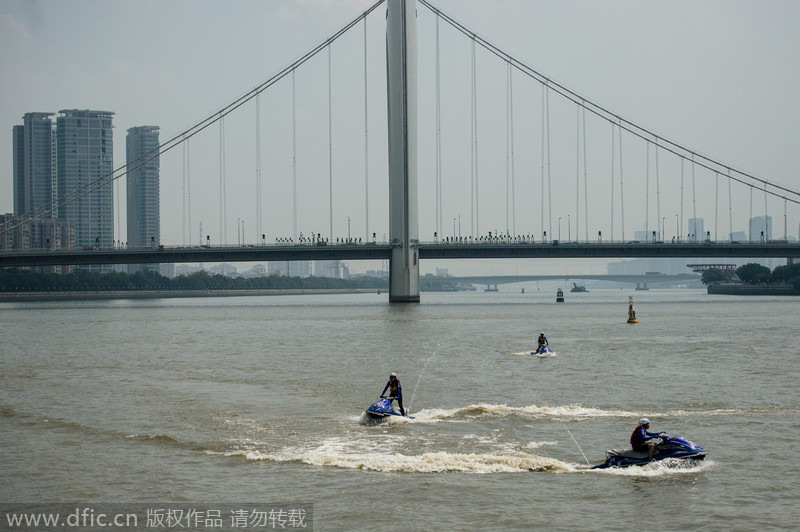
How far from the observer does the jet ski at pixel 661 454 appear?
952 inches

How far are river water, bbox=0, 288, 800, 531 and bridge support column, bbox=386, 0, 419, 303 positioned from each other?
6778cm

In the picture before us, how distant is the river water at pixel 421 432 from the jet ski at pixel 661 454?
280 mm

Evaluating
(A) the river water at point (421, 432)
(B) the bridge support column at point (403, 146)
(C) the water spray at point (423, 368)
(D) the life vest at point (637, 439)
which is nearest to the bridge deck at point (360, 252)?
(B) the bridge support column at point (403, 146)

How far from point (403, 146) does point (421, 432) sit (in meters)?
103

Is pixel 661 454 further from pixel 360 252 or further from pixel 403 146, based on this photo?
pixel 360 252

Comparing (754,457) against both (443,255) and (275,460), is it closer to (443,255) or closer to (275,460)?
(275,460)

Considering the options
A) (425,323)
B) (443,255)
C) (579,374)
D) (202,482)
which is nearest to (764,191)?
(443,255)

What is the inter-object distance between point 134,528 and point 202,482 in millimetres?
3789

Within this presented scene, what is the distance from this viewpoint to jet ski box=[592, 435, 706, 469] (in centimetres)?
2417

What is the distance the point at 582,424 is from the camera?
101 ft

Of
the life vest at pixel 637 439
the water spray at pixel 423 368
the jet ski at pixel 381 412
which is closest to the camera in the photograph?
the life vest at pixel 637 439

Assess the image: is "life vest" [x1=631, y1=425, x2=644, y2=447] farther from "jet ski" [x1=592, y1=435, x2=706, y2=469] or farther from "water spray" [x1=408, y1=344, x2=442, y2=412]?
"water spray" [x1=408, y1=344, x2=442, y2=412]

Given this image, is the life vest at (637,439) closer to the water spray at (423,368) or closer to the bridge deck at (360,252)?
the water spray at (423,368)

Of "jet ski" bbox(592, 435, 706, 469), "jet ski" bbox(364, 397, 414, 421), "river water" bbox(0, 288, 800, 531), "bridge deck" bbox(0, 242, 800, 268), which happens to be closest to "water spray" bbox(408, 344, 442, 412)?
"river water" bbox(0, 288, 800, 531)
